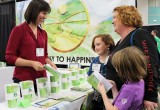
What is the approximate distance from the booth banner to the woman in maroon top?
5.25ft

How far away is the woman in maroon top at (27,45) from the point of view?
1.63 metres

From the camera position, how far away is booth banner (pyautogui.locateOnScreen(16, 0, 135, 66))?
3.16m

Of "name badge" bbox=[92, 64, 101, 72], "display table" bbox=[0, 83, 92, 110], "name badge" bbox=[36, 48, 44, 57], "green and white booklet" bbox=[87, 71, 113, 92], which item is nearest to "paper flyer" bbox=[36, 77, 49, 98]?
"display table" bbox=[0, 83, 92, 110]

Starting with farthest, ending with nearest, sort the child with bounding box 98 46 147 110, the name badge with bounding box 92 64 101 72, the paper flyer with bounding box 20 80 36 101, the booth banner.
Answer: the booth banner → the name badge with bounding box 92 64 101 72 → the paper flyer with bounding box 20 80 36 101 → the child with bounding box 98 46 147 110

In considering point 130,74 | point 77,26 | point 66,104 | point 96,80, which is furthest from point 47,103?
point 77,26

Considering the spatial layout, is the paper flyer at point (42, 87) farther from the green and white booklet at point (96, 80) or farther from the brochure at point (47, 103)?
the green and white booklet at point (96, 80)

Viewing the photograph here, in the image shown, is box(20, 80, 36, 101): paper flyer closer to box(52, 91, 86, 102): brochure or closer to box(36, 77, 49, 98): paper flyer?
box(36, 77, 49, 98): paper flyer

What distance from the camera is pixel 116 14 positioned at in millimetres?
1572

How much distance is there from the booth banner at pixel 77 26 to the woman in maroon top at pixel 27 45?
1602 millimetres

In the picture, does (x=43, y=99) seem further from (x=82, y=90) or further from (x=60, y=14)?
(x=60, y=14)

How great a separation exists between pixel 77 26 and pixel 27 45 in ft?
5.99

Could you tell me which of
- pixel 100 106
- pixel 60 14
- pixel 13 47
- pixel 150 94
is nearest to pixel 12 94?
pixel 13 47

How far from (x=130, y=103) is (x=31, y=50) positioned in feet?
2.80

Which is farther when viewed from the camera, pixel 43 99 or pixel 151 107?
pixel 43 99
